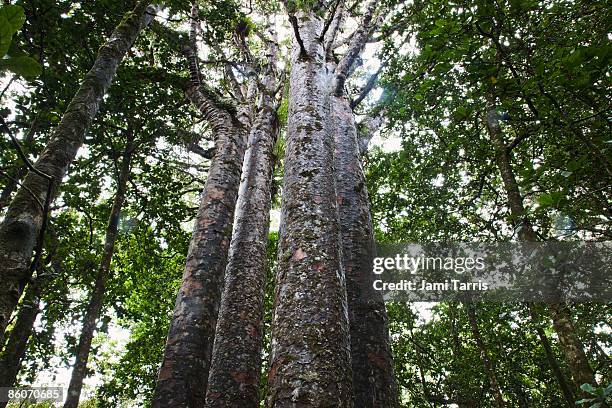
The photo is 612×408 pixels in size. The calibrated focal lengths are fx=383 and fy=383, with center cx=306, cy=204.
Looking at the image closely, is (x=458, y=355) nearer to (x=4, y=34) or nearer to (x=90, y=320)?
(x=90, y=320)

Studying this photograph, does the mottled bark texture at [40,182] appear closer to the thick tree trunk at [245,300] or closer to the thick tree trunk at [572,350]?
the thick tree trunk at [245,300]

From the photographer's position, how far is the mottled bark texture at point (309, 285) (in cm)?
213

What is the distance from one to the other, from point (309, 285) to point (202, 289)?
241 cm

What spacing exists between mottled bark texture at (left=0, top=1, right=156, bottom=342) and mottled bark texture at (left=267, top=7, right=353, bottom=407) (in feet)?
4.73

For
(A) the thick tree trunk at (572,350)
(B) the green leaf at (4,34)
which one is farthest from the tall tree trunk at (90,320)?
(A) the thick tree trunk at (572,350)

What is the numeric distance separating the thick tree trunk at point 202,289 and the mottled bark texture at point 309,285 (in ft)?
6.08

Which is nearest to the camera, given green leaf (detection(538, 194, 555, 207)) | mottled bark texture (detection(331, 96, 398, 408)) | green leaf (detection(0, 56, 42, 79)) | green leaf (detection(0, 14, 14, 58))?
green leaf (detection(0, 14, 14, 58))

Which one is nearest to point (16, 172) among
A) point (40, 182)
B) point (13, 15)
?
point (40, 182)

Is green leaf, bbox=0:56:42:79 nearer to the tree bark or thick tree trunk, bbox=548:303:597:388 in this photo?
the tree bark

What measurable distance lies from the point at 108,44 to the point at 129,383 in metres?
9.76

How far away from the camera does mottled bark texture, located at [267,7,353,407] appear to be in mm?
2126

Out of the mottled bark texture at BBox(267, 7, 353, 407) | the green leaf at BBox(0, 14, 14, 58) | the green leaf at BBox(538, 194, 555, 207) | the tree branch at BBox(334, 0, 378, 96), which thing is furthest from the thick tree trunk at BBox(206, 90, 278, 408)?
the green leaf at BBox(0, 14, 14, 58)

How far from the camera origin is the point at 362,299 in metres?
3.94

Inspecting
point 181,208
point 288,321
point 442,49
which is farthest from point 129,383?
point 442,49
